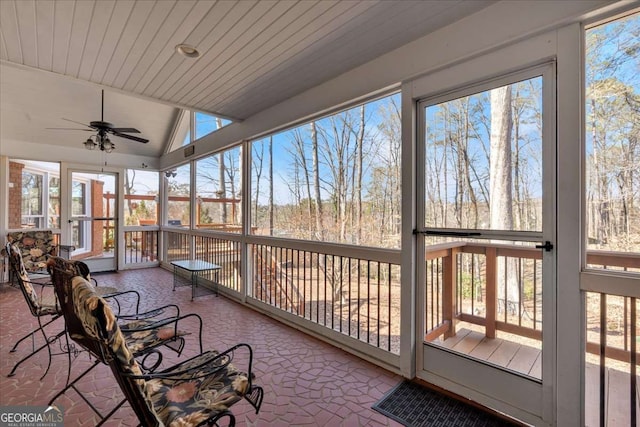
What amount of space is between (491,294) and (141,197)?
700cm

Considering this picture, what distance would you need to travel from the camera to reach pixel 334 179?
12.8ft

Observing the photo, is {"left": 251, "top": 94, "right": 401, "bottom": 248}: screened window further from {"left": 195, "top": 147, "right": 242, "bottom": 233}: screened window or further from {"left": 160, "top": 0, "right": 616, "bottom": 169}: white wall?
{"left": 195, "top": 147, "right": 242, "bottom": 233}: screened window

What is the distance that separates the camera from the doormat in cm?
184

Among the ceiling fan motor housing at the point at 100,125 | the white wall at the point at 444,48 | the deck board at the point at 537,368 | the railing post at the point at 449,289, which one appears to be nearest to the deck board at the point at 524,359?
the deck board at the point at 537,368

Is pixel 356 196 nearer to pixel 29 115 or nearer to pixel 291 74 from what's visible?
pixel 291 74

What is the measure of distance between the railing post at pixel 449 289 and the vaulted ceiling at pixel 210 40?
67.5 inches

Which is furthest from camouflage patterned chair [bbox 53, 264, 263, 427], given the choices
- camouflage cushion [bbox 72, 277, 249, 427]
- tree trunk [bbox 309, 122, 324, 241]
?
tree trunk [bbox 309, 122, 324, 241]

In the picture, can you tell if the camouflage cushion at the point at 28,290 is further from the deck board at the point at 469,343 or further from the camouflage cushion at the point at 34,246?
the deck board at the point at 469,343

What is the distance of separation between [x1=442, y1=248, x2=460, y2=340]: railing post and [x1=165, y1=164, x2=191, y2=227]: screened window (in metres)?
4.93

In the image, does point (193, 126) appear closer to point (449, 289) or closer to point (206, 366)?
point (206, 366)

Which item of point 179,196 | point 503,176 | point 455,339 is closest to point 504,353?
point 455,339

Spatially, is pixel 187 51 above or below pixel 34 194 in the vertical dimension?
above

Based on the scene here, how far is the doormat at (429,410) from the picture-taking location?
1.84 metres

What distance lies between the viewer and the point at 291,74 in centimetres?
Result: 283
